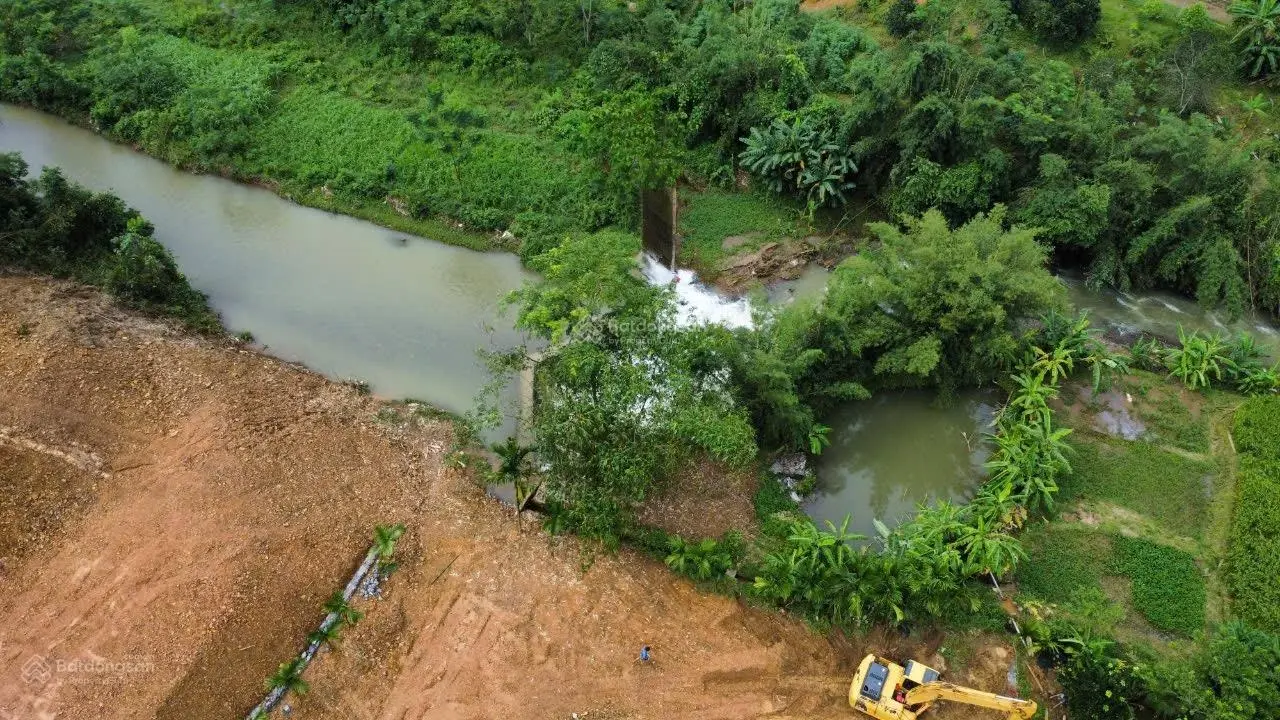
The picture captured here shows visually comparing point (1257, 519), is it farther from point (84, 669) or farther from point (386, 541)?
point (84, 669)

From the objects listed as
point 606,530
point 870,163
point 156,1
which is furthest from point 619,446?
point 156,1

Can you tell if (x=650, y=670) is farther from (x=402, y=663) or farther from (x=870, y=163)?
(x=870, y=163)

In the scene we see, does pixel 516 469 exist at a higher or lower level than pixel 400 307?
higher

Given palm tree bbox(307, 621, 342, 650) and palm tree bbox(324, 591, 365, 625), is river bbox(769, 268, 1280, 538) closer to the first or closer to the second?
palm tree bbox(324, 591, 365, 625)

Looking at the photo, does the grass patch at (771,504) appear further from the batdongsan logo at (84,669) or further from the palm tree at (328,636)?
the batdongsan logo at (84,669)

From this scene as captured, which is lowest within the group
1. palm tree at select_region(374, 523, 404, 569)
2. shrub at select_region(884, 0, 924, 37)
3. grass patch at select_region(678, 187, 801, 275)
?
palm tree at select_region(374, 523, 404, 569)

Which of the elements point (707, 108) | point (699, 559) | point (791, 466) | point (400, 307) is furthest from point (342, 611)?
point (707, 108)

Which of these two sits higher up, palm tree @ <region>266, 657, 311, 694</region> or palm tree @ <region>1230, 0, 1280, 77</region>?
palm tree @ <region>1230, 0, 1280, 77</region>

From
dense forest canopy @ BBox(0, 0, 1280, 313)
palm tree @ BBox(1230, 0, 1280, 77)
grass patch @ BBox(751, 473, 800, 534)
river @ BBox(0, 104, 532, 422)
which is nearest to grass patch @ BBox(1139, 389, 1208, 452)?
dense forest canopy @ BBox(0, 0, 1280, 313)
